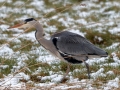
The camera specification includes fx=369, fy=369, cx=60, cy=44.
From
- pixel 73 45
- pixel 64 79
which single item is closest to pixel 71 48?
pixel 73 45

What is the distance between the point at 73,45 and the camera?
221 inches

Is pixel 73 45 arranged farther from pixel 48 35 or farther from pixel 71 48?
pixel 48 35

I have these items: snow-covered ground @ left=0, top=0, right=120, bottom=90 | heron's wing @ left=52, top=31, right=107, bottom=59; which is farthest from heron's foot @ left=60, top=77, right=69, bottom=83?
heron's wing @ left=52, top=31, right=107, bottom=59

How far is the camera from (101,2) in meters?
12.5

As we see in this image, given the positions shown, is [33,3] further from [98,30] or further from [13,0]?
Answer: [98,30]

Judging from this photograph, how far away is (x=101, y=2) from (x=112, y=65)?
6924mm

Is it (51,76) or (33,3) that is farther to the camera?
(33,3)

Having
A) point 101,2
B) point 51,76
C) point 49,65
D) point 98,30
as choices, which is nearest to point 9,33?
point 98,30

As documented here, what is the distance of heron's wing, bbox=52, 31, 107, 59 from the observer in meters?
5.44

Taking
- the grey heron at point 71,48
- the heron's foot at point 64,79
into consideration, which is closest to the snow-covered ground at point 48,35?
the heron's foot at point 64,79

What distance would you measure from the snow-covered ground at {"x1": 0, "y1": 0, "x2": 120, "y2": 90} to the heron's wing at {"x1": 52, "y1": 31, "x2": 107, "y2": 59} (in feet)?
0.93

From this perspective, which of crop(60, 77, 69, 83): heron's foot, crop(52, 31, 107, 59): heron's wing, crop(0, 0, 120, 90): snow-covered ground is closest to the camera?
crop(0, 0, 120, 90): snow-covered ground

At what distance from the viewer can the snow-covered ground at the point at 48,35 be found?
414 cm

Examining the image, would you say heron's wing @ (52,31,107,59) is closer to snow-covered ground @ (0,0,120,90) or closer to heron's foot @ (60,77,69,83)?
snow-covered ground @ (0,0,120,90)
